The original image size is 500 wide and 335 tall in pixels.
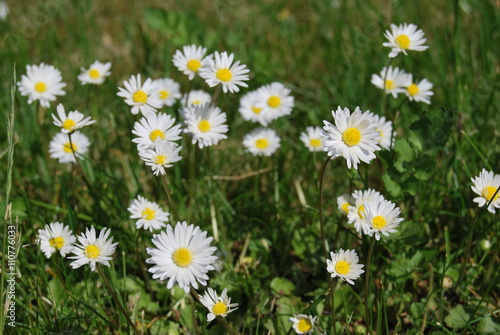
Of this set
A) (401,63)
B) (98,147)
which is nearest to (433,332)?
(401,63)

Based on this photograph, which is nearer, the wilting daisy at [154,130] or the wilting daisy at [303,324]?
the wilting daisy at [303,324]

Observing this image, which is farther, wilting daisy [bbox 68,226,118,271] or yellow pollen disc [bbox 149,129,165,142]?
yellow pollen disc [bbox 149,129,165,142]

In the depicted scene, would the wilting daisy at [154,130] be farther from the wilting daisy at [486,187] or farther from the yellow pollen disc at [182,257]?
the wilting daisy at [486,187]

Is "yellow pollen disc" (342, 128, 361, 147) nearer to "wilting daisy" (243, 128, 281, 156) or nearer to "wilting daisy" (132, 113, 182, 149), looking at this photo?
"wilting daisy" (132, 113, 182, 149)

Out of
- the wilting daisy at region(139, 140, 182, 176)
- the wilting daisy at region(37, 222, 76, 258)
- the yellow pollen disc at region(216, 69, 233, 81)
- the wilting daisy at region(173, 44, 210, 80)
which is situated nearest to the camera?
the wilting daisy at region(139, 140, 182, 176)

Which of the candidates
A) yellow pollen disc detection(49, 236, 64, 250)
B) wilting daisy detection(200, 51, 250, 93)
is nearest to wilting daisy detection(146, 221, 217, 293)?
yellow pollen disc detection(49, 236, 64, 250)

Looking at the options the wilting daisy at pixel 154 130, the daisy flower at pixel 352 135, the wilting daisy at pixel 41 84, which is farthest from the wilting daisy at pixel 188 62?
the daisy flower at pixel 352 135

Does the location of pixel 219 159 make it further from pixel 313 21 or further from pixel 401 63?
pixel 313 21
